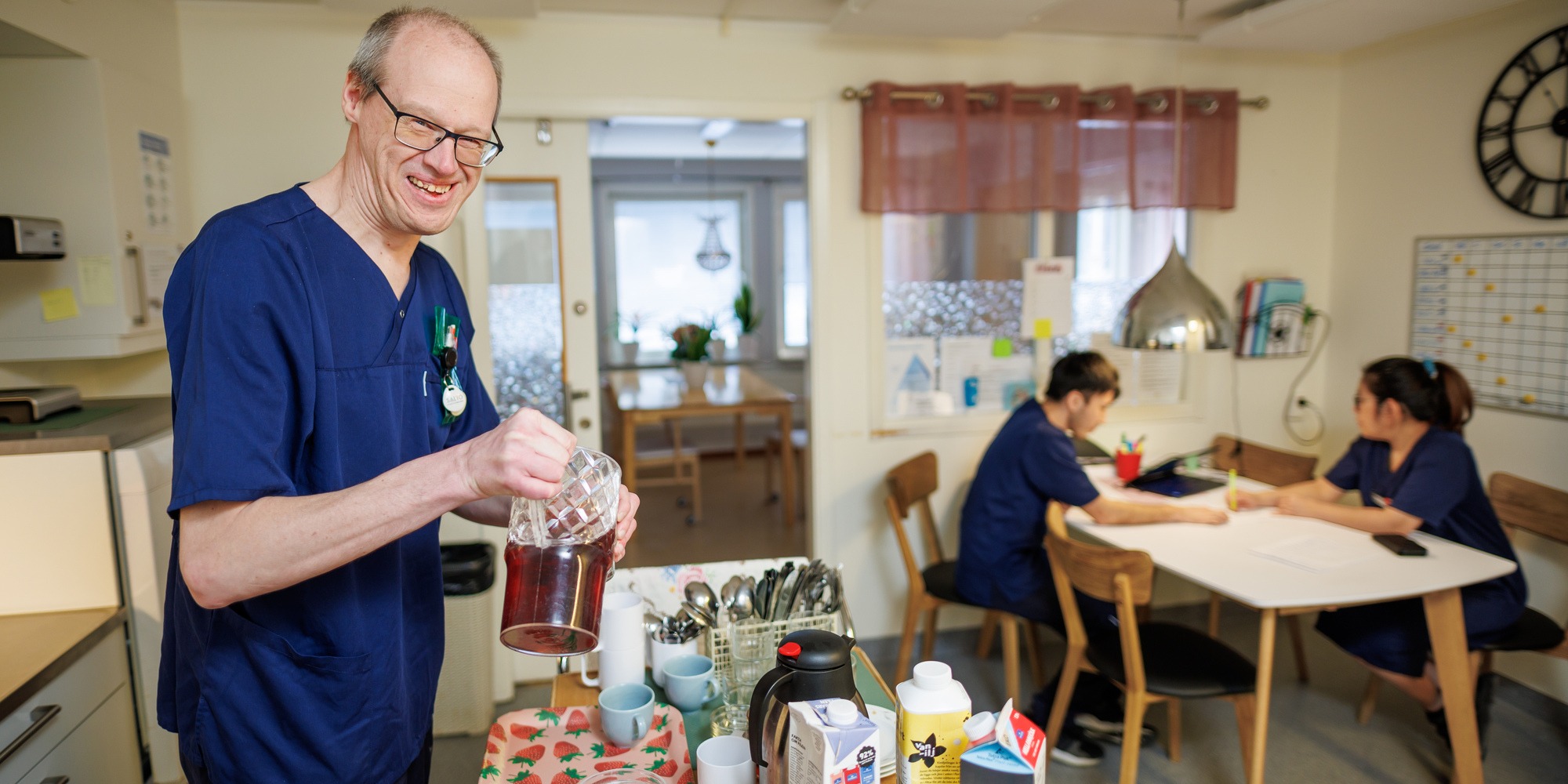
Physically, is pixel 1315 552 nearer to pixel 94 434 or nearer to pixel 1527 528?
pixel 1527 528

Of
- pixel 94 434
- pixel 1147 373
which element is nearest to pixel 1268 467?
pixel 1147 373

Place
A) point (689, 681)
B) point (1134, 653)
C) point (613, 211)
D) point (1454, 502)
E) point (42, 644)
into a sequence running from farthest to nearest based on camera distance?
point (613, 211)
point (1454, 502)
point (1134, 653)
point (42, 644)
point (689, 681)

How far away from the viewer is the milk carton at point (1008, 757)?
0.99m

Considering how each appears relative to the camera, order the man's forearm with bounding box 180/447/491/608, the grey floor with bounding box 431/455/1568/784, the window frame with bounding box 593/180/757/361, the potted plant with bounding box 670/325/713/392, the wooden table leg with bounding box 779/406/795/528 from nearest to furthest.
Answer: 1. the man's forearm with bounding box 180/447/491/608
2. the grey floor with bounding box 431/455/1568/784
3. the wooden table leg with bounding box 779/406/795/528
4. the potted plant with bounding box 670/325/713/392
5. the window frame with bounding box 593/180/757/361

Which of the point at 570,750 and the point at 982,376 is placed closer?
the point at 570,750

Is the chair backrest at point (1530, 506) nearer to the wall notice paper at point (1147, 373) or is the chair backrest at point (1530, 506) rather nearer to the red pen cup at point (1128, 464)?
the red pen cup at point (1128, 464)

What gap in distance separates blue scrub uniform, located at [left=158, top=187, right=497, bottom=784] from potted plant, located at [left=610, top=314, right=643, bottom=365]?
5.92 meters

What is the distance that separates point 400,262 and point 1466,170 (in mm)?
3627

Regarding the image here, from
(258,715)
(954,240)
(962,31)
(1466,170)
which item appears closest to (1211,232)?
(1466,170)

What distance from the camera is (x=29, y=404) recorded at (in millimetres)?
2273

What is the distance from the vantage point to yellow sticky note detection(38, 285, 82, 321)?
2479 millimetres

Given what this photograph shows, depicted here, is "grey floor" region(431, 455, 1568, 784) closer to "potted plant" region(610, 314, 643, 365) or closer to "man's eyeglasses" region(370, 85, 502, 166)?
"man's eyeglasses" region(370, 85, 502, 166)

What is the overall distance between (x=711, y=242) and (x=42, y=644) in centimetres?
587

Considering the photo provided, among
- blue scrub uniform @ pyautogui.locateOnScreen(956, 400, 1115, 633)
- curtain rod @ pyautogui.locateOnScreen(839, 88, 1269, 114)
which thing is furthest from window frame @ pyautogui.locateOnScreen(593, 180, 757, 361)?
blue scrub uniform @ pyautogui.locateOnScreen(956, 400, 1115, 633)
